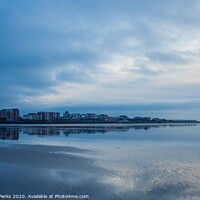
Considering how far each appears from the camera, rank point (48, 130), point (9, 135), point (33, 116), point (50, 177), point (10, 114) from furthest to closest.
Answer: point (33, 116) → point (10, 114) → point (48, 130) → point (9, 135) → point (50, 177)

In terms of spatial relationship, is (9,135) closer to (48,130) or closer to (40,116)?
(48,130)

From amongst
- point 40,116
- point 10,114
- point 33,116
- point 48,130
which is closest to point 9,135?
point 48,130

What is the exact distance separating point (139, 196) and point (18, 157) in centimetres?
939

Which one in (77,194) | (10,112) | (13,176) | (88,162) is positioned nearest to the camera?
(77,194)

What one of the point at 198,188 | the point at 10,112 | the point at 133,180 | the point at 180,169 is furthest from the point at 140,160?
the point at 10,112

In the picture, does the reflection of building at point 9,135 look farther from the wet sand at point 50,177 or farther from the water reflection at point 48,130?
the wet sand at point 50,177

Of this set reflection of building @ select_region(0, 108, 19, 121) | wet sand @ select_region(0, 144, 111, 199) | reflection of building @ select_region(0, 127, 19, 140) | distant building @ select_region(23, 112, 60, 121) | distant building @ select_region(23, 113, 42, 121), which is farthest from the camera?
distant building @ select_region(23, 112, 60, 121)

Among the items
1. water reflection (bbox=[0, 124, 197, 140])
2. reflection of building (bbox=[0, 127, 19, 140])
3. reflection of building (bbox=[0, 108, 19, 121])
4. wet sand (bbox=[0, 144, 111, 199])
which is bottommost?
water reflection (bbox=[0, 124, 197, 140])

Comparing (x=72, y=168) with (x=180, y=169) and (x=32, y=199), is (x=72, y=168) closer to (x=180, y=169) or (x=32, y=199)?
(x=32, y=199)

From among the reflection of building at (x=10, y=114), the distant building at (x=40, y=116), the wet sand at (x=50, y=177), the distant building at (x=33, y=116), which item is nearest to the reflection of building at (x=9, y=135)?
the wet sand at (x=50, y=177)

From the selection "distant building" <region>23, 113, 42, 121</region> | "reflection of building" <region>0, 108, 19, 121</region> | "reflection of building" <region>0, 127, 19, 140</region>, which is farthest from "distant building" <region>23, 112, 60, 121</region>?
"reflection of building" <region>0, 127, 19, 140</region>

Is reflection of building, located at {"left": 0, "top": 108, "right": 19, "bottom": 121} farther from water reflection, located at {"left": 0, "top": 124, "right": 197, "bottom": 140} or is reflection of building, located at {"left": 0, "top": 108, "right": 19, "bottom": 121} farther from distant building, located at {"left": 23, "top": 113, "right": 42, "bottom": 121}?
water reflection, located at {"left": 0, "top": 124, "right": 197, "bottom": 140}

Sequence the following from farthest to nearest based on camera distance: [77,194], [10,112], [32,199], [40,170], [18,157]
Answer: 1. [10,112]
2. [18,157]
3. [40,170]
4. [77,194]
5. [32,199]

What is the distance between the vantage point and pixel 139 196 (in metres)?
7.65
